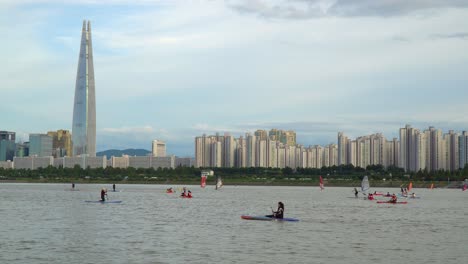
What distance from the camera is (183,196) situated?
106m

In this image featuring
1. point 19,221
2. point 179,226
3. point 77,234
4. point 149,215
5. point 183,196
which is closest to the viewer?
point 77,234

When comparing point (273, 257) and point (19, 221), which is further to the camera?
point (19, 221)

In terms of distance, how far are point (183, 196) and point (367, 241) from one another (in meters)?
65.4

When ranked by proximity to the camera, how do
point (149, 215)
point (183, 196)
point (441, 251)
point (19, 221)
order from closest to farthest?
point (441, 251), point (19, 221), point (149, 215), point (183, 196)

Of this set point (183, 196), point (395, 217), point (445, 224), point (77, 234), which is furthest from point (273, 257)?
point (183, 196)

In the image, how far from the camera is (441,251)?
38062 mm

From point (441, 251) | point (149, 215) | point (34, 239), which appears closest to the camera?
point (441, 251)

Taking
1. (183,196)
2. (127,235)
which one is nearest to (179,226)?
(127,235)

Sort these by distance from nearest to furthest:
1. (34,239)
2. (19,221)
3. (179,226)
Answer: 1. (34,239)
2. (179,226)
3. (19,221)

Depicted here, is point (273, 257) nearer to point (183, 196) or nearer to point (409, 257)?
point (409, 257)

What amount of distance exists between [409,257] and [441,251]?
3672mm

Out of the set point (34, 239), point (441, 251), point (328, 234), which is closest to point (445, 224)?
point (328, 234)

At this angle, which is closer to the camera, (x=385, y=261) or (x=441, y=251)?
(x=385, y=261)

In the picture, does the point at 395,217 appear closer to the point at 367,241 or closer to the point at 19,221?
the point at 367,241
